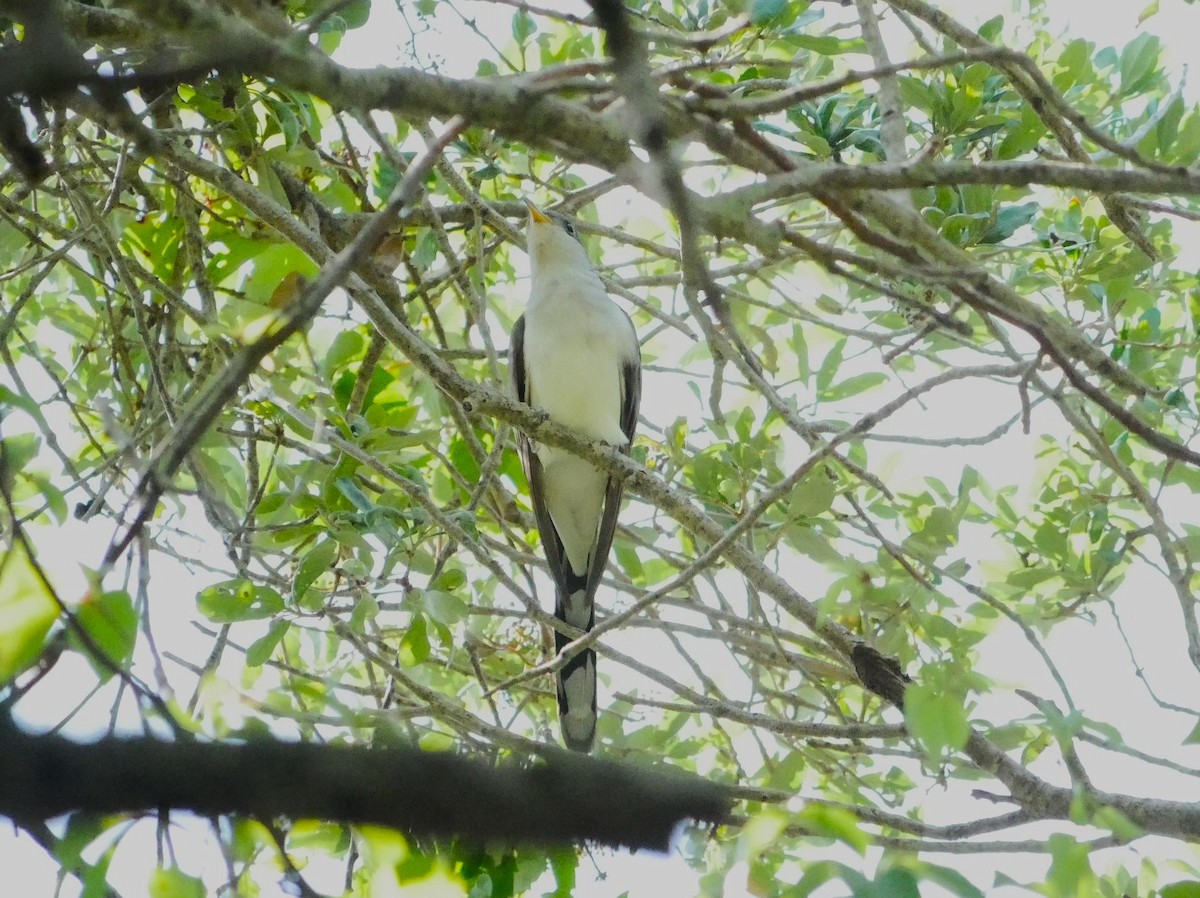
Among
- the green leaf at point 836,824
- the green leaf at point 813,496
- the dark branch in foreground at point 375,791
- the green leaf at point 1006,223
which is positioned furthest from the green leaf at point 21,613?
the green leaf at point 1006,223

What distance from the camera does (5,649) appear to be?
1.35 meters

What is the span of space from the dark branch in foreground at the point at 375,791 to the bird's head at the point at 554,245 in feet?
16.2

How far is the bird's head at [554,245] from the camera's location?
5968mm

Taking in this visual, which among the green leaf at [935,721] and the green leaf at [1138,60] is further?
the green leaf at [1138,60]

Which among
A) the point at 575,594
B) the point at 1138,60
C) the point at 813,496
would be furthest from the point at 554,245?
the point at 813,496

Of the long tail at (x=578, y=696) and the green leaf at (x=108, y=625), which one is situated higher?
the long tail at (x=578, y=696)

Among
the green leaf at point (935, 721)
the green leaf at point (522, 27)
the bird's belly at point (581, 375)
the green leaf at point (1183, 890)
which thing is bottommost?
the green leaf at point (1183, 890)

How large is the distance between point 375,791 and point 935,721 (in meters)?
0.88

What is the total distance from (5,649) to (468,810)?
639 mm

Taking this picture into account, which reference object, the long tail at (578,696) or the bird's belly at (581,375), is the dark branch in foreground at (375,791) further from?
the bird's belly at (581,375)

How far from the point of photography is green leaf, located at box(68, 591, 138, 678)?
142 cm

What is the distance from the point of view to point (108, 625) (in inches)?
56.1

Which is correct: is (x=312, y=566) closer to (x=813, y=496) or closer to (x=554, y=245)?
(x=813, y=496)

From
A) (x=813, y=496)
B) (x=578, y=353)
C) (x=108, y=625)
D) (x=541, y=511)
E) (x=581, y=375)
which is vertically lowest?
(x=108, y=625)
